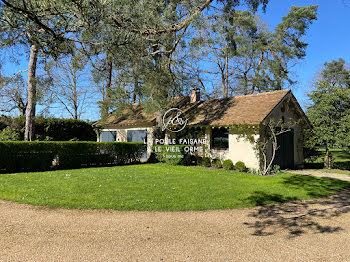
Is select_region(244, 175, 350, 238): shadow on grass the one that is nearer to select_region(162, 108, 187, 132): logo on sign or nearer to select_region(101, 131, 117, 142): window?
select_region(162, 108, 187, 132): logo on sign

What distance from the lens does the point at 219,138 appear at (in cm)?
1470

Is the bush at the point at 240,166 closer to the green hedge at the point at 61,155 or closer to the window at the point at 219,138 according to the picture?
the window at the point at 219,138

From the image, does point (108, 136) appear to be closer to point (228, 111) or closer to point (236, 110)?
point (228, 111)

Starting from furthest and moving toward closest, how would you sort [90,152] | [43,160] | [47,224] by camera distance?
[90,152], [43,160], [47,224]

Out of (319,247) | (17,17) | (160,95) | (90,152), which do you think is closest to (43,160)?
(90,152)

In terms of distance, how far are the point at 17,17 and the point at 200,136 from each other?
11972 millimetres

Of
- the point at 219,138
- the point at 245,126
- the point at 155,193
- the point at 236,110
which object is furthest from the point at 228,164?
the point at 155,193

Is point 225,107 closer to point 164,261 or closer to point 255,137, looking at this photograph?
point 255,137

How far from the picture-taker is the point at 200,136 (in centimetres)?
1539

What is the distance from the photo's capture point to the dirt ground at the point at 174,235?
3400 millimetres

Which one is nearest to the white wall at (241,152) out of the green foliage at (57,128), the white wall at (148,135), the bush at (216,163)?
the bush at (216,163)

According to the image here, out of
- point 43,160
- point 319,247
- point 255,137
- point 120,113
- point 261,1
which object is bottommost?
point 319,247

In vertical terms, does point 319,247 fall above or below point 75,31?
below

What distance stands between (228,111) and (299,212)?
1001cm
